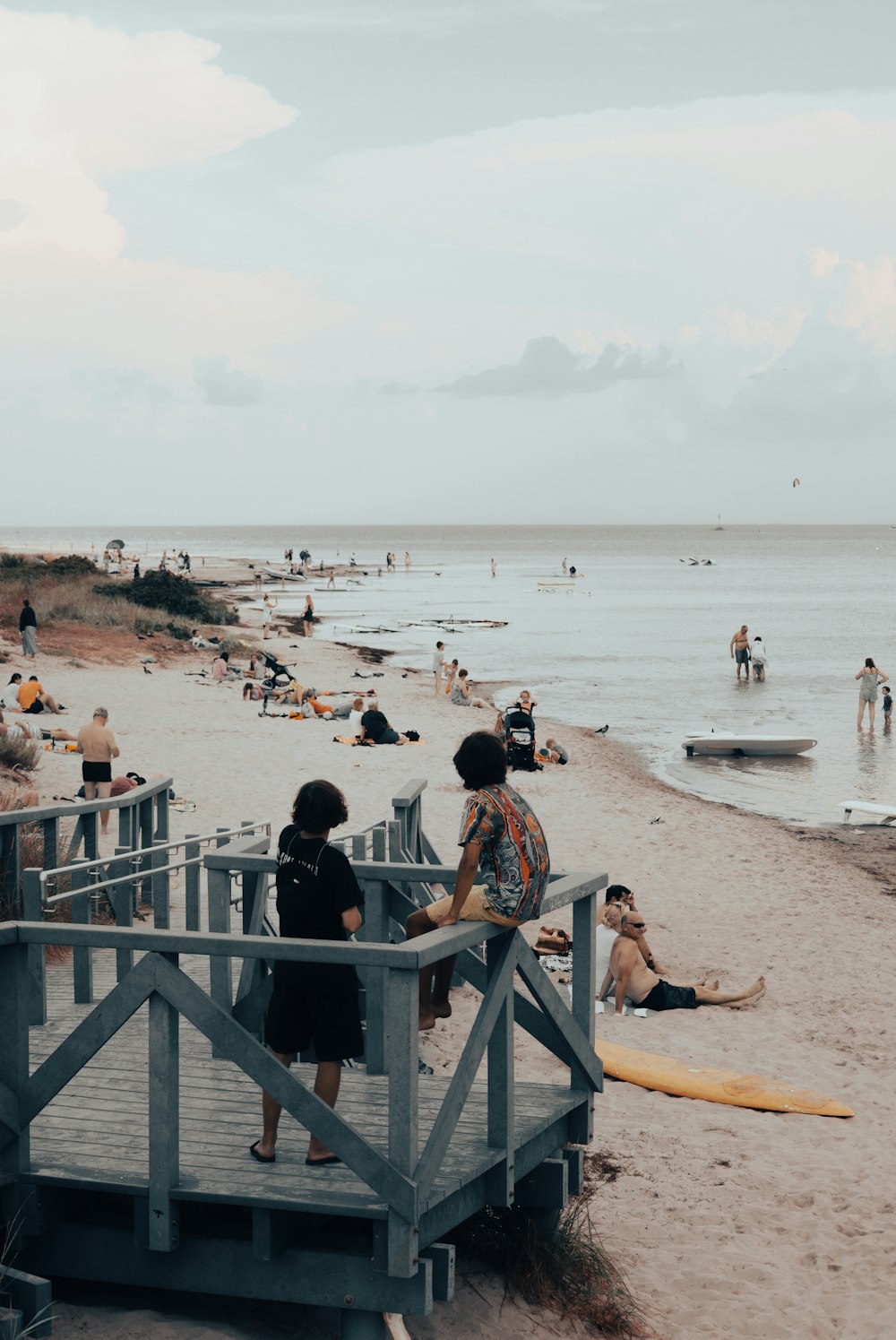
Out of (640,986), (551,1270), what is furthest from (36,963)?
(640,986)

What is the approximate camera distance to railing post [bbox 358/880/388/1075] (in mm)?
5586

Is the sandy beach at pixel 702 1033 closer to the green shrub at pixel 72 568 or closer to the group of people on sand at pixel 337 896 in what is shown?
the group of people on sand at pixel 337 896

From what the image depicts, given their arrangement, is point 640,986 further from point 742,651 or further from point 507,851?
point 742,651

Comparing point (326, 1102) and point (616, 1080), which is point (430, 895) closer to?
point (616, 1080)

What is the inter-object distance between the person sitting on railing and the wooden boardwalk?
123 mm

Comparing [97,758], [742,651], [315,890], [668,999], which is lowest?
[668,999]

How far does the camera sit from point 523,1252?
545cm

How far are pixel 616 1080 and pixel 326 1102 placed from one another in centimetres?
480

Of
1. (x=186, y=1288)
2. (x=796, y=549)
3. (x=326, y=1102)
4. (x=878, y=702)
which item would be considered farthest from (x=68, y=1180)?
(x=796, y=549)

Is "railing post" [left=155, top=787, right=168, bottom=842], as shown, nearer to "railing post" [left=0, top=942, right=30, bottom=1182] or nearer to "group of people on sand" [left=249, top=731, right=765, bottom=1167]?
"group of people on sand" [left=249, top=731, right=765, bottom=1167]

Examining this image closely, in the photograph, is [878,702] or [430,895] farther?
[878,702]

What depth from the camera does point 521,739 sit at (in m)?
22.5

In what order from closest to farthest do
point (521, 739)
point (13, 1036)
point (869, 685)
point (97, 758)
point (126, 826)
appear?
point (13, 1036)
point (126, 826)
point (97, 758)
point (521, 739)
point (869, 685)

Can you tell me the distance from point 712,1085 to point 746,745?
18.4 m
